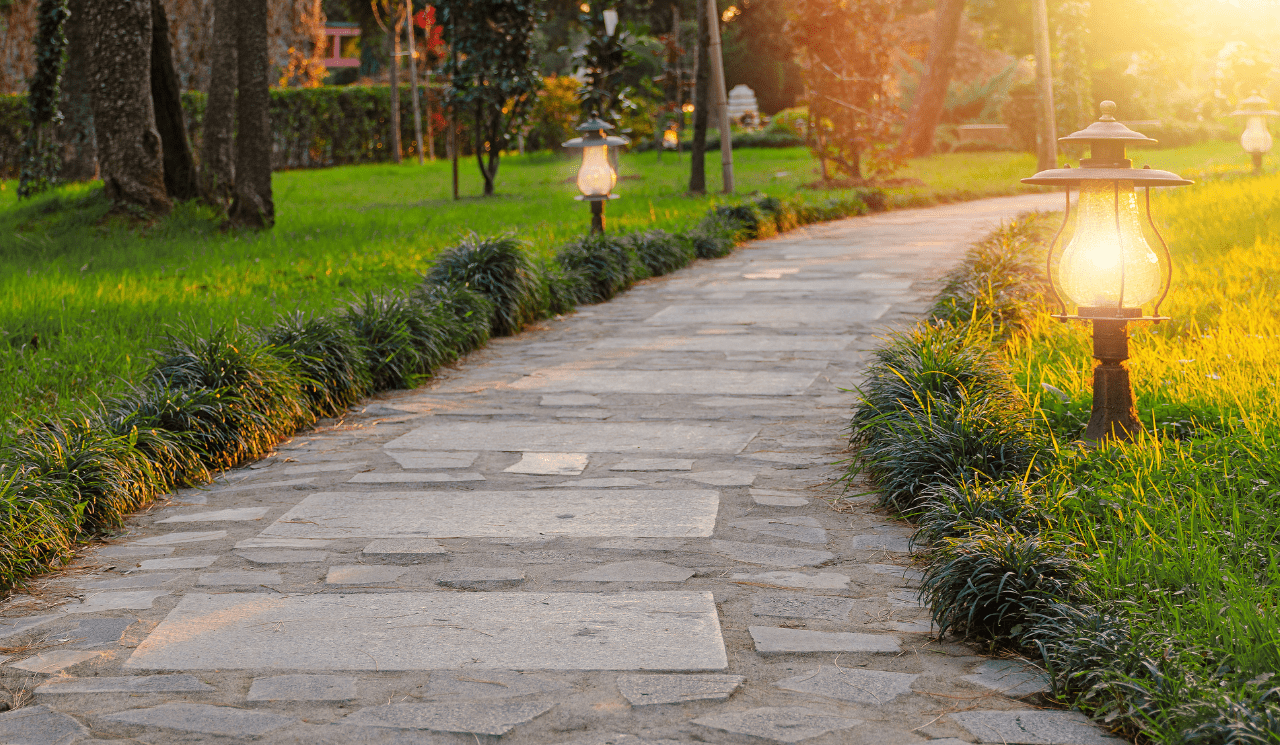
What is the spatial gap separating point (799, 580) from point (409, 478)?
1.84 metres

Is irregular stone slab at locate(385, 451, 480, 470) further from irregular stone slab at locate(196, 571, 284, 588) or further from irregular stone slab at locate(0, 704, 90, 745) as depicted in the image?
irregular stone slab at locate(0, 704, 90, 745)

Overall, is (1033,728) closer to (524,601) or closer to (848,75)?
(524,601)

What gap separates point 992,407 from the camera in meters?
4.29

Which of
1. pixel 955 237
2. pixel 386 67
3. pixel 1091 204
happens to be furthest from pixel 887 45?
pixel 386 67

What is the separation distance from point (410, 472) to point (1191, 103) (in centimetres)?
3592

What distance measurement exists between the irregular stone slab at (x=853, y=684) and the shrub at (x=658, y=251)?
7.84 meters

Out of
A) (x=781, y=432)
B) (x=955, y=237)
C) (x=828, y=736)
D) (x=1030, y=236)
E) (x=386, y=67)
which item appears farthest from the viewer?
(x=386, y=67)

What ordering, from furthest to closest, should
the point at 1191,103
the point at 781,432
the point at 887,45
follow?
1. the point at 1191,103
2. the point at 887,45
3. the point at 781,432

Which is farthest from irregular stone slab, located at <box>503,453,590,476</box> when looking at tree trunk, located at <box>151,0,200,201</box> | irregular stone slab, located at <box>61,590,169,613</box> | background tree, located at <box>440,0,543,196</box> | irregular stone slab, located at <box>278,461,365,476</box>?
background tree, located at <box>440,0,543,196</box>

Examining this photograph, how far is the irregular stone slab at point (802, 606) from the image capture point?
312 centimetres

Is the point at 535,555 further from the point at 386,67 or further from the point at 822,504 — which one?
the point at 386,67

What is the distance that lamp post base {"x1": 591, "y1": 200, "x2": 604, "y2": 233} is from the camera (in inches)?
423

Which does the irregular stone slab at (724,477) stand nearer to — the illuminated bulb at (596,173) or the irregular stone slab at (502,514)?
the irregular stone slab at (502,514)

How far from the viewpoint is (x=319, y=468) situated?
4766 mm
